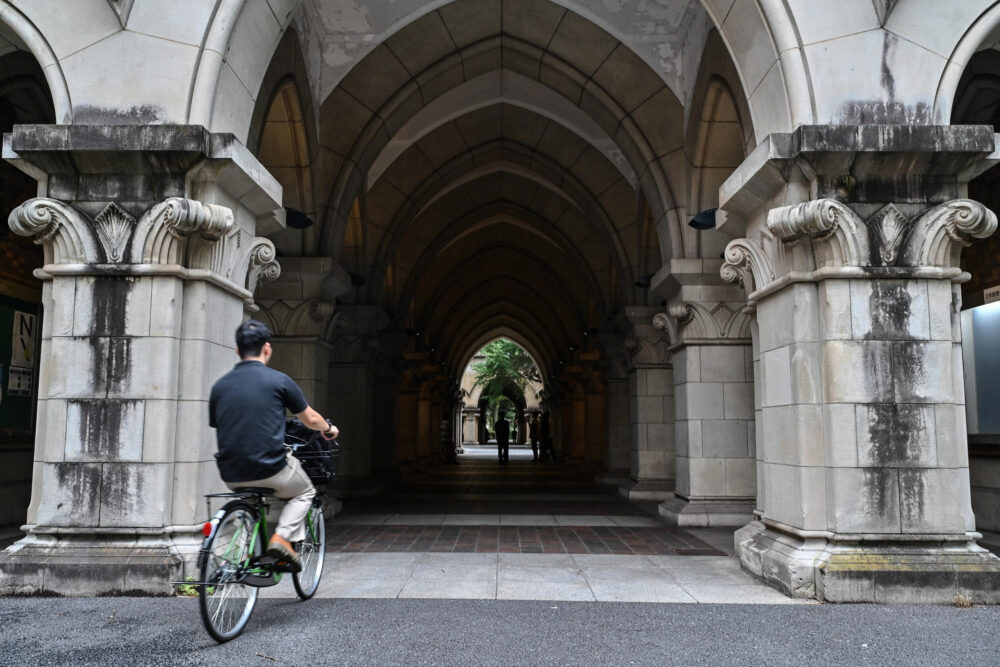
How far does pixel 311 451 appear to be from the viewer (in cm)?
434

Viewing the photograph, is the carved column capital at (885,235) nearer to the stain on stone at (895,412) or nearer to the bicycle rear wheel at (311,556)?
the stain on stone at (895,412)

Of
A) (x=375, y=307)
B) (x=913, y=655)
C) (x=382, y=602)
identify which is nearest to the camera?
(x=913, y=655)

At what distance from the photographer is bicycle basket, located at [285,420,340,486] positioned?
170 inches

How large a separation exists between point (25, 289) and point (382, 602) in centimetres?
675

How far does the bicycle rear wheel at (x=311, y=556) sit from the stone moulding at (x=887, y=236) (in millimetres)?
3573

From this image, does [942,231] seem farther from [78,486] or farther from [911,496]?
[78,486]

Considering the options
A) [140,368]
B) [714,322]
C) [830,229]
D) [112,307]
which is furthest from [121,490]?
[714,322]

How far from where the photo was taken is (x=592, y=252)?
629 inches

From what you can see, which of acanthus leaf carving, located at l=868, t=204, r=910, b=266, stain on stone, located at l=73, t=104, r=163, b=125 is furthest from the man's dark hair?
acanthus leaf carving, located at l=868, t=204, r=910, b=266

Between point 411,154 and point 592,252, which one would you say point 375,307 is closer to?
point 411,154

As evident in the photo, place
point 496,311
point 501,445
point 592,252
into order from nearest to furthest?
1. point 592,252
2. point 501,445
3. point 496,311

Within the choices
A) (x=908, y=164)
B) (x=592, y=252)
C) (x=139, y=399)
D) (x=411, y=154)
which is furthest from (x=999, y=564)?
(x=592, y=252)

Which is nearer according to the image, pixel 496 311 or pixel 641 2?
pixel 641 2

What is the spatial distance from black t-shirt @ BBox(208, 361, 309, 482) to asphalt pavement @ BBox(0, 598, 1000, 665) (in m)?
0.85
